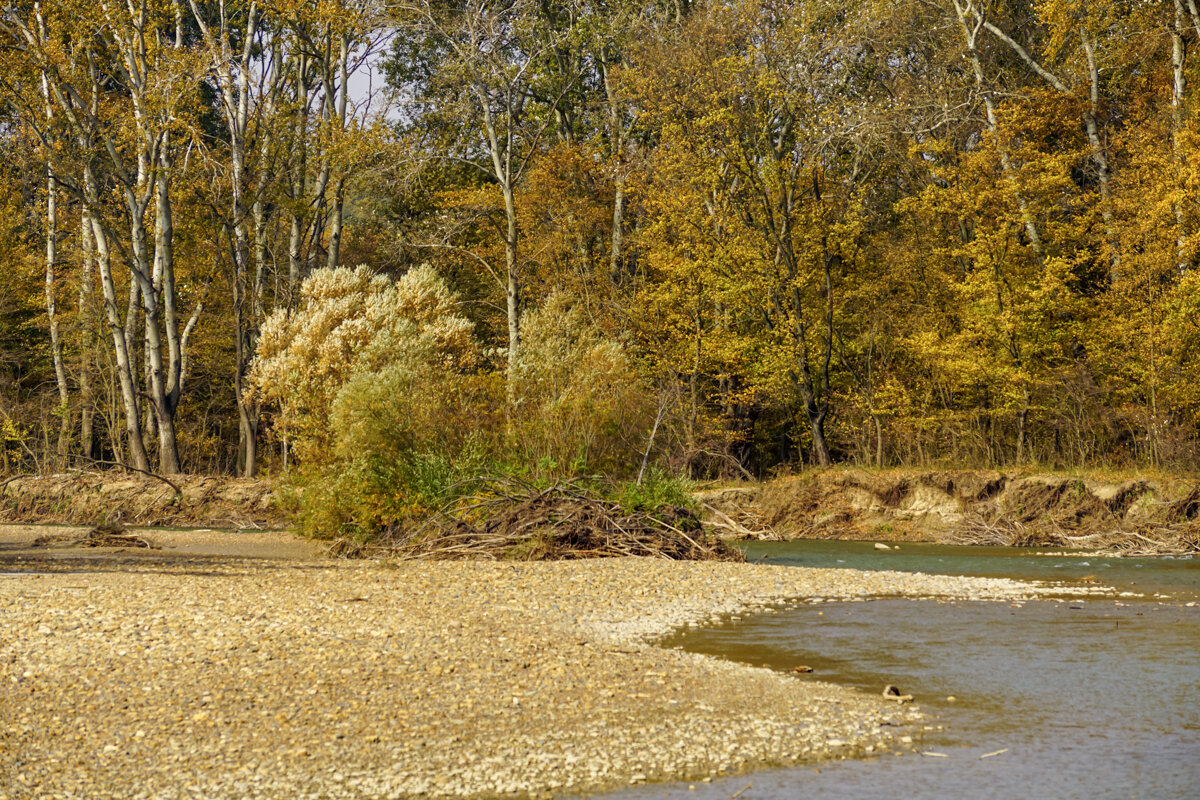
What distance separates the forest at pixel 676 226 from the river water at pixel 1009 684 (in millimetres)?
11722

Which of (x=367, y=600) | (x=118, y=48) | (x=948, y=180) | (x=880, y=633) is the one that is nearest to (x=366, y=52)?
(x=118, y=48)

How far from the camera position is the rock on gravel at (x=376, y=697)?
278 inches

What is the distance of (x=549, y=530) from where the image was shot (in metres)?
18.5

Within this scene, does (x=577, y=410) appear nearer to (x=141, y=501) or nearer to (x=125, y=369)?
(x=141, y=501)

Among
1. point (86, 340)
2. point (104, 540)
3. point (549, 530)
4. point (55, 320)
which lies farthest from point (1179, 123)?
point (55, 320)

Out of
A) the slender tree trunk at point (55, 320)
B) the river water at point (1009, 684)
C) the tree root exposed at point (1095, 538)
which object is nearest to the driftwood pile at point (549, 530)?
the river water at point (1009, 684)

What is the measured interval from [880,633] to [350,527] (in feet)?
40.1

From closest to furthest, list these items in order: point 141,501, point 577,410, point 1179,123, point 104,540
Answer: point 104,540 < point 577,410 < point 1179,123 < point 141,501

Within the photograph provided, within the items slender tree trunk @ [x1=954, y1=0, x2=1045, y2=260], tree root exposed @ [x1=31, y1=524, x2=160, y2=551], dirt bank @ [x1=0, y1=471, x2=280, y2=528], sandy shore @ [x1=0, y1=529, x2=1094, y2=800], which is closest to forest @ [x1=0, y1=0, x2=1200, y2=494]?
slender tree trunk @ [x1=954, y1=0, x2=1045, y2=260]

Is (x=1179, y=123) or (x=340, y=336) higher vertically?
(x=1179, y=123)

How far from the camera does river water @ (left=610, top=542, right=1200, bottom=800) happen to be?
704 cm

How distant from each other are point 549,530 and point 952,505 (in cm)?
1346

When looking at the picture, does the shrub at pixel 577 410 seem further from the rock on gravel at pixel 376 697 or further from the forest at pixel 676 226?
the rock on gravel at pixel 376 697

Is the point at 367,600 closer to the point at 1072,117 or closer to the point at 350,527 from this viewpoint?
the point at 350,527
